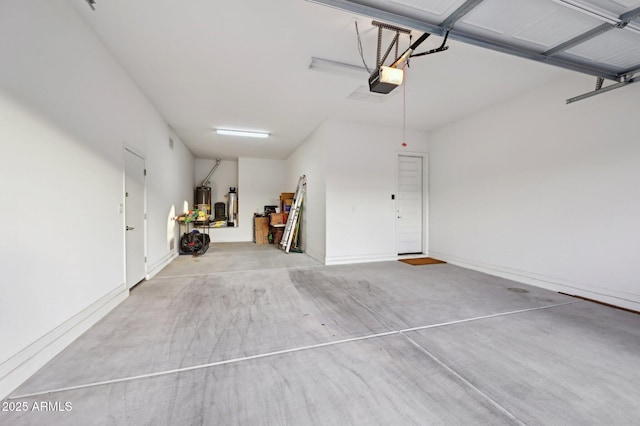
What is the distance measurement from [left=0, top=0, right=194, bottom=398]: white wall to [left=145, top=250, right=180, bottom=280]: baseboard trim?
1103mm

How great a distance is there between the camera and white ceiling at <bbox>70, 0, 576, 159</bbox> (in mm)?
2516

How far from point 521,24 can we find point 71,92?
4.23 metres

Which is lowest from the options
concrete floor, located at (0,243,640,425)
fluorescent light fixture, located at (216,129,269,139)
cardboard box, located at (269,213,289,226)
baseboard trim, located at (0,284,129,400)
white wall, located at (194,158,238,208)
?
Answer: concrete floor, located at (0,243,640,425)

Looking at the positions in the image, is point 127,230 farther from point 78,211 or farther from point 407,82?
point 407,82

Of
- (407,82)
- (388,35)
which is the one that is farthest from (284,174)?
(388,35)

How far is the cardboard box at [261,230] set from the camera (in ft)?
29.1

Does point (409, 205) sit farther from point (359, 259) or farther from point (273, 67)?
point (273, 67)

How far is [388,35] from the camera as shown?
9.21 feet

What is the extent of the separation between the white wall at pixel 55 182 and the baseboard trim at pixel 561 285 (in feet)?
19.7

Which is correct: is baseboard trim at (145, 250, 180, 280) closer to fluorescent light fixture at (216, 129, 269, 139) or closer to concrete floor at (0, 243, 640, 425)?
concrete floor at (0, 243, 640, 425)

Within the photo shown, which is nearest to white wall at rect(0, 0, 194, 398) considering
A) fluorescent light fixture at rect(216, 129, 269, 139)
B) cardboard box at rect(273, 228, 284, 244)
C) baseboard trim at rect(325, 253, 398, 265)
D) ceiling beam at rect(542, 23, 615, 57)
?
fluorescent light fixture at rect(216, 129, 269, 139)

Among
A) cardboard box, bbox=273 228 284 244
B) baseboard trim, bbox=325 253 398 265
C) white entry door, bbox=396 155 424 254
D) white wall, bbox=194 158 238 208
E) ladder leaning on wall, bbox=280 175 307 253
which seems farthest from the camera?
white wall, bbox=194 158 238 208

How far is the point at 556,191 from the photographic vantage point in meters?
3.76

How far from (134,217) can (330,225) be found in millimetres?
3520
